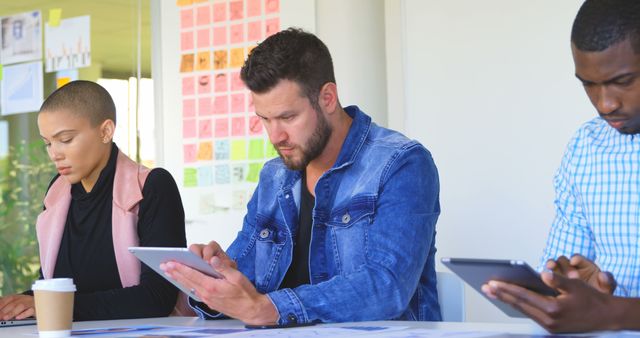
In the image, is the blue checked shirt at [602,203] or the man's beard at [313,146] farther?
the man's beard at [313,146]

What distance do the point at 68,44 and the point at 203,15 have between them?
2.84 feet

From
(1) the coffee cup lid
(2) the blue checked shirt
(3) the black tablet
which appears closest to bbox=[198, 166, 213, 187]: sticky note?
(1) the coffee cup lid

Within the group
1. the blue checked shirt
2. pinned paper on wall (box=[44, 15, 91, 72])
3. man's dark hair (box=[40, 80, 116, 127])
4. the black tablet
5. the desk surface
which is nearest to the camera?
the black tablet

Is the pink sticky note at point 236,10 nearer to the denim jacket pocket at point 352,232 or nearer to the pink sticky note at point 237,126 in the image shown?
the pink sticky note at point 237,126

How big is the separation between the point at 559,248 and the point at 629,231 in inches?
7.5

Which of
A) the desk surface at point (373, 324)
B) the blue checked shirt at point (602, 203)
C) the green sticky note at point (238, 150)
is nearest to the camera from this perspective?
the desk surface at point (373, 324)

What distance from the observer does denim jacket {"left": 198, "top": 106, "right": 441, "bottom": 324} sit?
2273 millimetres

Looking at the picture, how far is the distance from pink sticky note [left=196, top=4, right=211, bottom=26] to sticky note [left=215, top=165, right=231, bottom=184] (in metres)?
0.70

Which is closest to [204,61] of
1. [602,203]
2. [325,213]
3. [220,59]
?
[220,59]

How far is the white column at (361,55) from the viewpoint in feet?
13.9

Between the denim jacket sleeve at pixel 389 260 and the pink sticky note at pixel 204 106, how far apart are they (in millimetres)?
2312

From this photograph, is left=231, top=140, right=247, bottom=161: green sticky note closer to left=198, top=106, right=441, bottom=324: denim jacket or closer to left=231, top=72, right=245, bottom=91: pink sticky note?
left=231, top=72, right=245, bottom=91: pink sticky note

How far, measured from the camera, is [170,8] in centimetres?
487

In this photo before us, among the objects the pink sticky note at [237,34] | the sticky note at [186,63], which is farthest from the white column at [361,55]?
the sticky note at [186,63]
